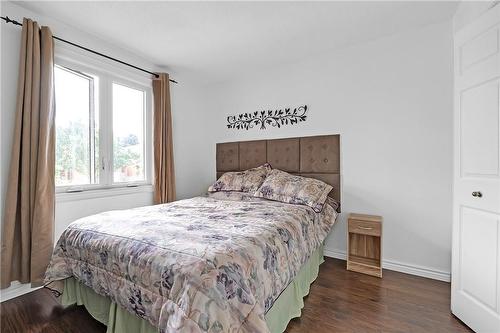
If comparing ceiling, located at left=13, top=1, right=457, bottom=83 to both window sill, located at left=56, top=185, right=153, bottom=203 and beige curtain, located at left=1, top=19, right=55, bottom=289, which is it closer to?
beige curtain, located at left=1, top=19, right=55, bottom=289

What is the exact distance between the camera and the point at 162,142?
10.1 feet

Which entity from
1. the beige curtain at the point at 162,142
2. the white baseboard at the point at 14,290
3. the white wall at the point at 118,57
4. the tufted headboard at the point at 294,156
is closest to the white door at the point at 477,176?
the tufted headboard at the point at 294,156

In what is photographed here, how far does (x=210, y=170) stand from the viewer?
3.81 metres

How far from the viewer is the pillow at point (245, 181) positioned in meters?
2.88

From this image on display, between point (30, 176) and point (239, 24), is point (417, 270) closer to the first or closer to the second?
point (239, 24)

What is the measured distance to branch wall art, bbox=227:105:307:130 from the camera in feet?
9.95

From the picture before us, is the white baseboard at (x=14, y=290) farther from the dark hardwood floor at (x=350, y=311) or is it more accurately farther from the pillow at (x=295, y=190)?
the pillow at (x=295, y=190)

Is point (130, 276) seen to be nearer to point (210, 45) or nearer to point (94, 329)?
point (94, 329)

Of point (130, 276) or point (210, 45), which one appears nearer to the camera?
point (130, 276)

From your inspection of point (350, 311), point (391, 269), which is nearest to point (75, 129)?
point (350, 311)

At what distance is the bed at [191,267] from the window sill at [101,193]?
715 mm

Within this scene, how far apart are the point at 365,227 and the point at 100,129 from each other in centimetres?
306

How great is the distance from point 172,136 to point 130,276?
238 cm

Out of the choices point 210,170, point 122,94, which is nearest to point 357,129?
point 210,170
